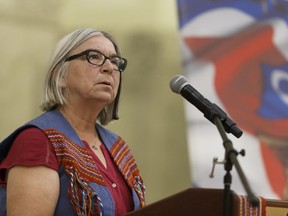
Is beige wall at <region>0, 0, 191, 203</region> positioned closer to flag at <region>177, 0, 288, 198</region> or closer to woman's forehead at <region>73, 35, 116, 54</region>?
flag at <region>177, 0, 288, 198</region>

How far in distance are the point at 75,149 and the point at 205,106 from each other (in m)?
0.56

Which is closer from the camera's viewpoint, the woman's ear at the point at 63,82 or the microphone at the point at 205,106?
the microphone at the point at 205,106

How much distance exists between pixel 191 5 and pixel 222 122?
1.81 meters

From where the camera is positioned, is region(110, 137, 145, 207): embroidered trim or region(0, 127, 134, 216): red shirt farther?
region(110, 137, 145, 207): embroidered trim

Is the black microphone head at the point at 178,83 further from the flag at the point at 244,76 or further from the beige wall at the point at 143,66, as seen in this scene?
the beige wall at the point at 143,66

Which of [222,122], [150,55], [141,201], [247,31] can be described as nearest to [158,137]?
[150,55]

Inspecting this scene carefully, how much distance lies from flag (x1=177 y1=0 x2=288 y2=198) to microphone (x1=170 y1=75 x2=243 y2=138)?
146cm

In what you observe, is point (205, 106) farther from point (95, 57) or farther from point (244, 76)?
point (244, 76)

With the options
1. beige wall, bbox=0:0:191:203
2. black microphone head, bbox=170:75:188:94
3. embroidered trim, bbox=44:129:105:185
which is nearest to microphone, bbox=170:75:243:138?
black microphone head, bbox=170:75:188:94

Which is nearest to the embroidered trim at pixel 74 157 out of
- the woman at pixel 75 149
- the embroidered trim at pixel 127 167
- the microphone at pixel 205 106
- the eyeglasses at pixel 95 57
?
the woman at pixel 75 149

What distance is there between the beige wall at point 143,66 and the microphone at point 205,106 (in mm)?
1725

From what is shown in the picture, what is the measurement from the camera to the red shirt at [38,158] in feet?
6.32

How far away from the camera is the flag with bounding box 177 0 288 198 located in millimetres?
3242

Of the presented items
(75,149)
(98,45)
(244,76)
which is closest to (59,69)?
(98,45)
